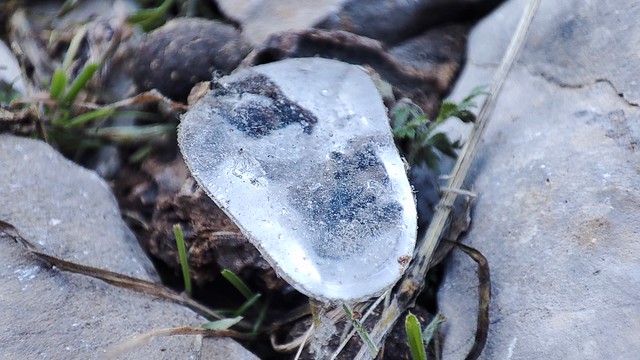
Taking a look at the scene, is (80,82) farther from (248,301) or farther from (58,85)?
(248,301)

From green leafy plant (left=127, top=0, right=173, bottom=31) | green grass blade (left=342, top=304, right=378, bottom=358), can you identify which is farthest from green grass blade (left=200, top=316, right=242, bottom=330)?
green leafy plant (left=127, top=0, right=173, bottom=31)

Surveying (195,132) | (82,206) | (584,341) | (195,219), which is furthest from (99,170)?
(584,341)

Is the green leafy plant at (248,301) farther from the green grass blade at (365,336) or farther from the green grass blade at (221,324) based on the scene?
the green grass blade at (365,336)

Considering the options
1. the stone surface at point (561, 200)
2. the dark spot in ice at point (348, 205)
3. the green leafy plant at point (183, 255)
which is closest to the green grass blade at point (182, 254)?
the green leafy plant at point (183, 255)

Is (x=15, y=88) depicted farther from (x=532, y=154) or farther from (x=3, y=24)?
(x=532, y=154)

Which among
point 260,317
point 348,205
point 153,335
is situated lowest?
point 260,317

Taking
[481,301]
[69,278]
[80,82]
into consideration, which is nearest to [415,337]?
[481,301]
